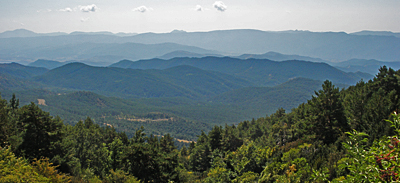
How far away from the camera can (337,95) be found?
3122 cm

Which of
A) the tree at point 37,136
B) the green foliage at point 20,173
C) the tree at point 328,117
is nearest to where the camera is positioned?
the green foliage at point 20,173

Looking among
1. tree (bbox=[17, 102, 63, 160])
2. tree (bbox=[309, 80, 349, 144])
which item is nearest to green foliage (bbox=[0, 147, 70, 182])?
tree (bbox=[17, 102, 63, 160])

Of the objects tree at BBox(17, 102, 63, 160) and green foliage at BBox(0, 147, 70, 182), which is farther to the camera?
tree at BBox(17, 102, 63, 160)

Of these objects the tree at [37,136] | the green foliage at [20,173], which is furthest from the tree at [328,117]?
the tree at [37,136]

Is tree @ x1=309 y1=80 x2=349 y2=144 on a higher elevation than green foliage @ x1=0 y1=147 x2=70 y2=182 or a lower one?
higher

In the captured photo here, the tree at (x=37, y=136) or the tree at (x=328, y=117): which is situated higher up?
the tree at (x=328, y=117)

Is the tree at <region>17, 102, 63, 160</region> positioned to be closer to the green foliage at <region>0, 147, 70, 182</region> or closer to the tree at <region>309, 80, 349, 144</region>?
the green foliage at <region>0, 147, 70, 182</region>

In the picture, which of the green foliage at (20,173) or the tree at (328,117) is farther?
the tree at (328,117)

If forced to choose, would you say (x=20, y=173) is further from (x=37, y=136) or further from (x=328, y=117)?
(x=328, y=117)

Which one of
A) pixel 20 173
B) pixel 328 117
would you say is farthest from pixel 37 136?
pixel 328 117

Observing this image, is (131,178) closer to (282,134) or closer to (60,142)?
(60,142)

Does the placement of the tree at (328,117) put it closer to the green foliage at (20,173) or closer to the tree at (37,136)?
the green foliage at (20,173)

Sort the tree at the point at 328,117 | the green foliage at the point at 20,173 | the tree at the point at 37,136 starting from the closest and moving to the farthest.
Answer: the green foliage at the point at 20,173 → the tree at the point at 37,136 → the tree at the point at 328,117

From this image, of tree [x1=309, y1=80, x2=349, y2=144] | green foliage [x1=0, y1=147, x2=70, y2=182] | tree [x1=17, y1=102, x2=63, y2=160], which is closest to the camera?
green foliage [x1=0, y1=147, x2=70, y2=182]
